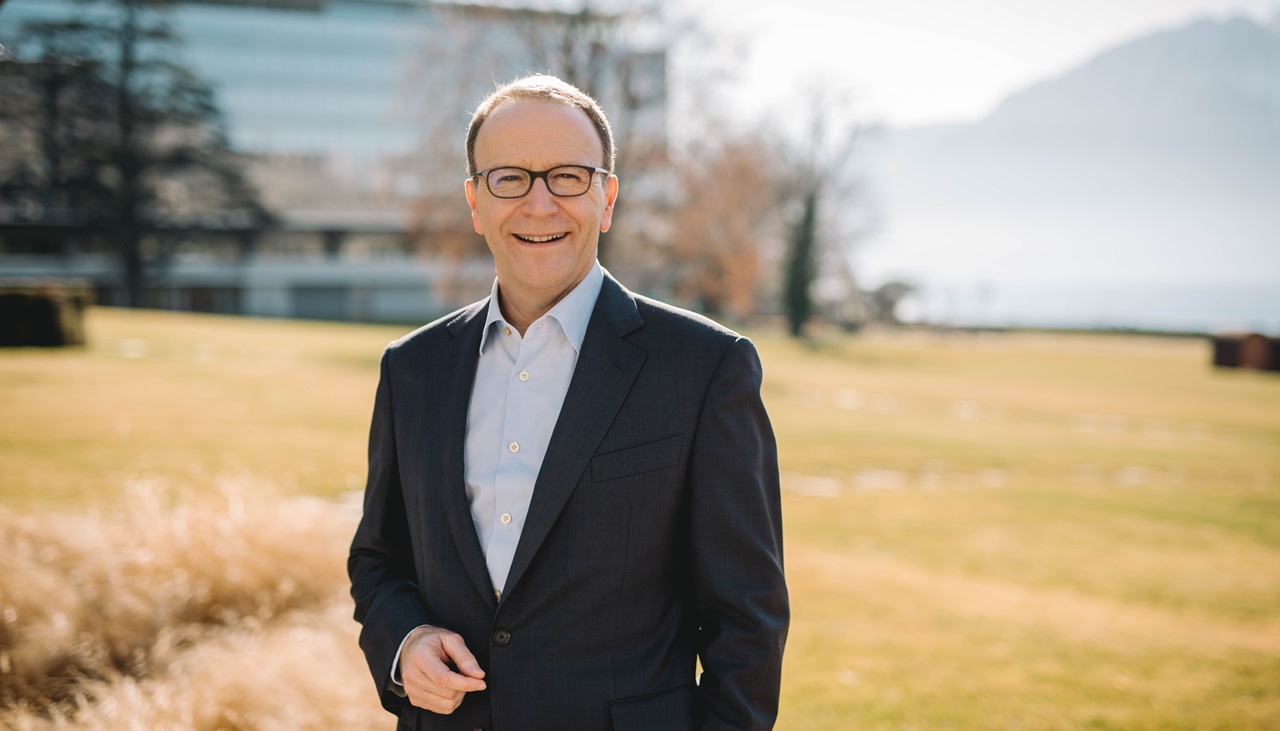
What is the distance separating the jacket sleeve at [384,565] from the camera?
2328 mm

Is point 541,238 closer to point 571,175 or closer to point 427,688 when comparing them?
point 571,175

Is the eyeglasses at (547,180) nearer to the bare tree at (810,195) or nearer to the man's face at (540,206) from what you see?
the man's face at (540,206)

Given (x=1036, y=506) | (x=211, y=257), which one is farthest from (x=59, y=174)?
(x=1036, y=506)

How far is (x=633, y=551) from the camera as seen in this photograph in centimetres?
213

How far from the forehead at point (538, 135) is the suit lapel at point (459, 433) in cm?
48

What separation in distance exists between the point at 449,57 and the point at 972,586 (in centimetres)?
2394

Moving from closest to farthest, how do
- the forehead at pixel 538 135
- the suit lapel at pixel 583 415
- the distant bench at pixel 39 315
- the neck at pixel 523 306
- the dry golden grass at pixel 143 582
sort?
the suit lapel at pixel 583 415, the forehead at pixel 538 135, the neck at pixel 523 306, the dry golden grass at pixel 143 582, the distant bench at pixel 39 315

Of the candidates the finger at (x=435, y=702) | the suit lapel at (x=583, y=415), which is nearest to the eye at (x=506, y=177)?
the suit lapel at (x=583, y=415)

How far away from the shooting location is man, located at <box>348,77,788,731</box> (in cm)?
211

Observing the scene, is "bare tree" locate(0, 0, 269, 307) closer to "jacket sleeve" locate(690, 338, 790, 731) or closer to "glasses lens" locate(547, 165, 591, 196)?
"glasses lens" locate(547, 165, 591, 196)

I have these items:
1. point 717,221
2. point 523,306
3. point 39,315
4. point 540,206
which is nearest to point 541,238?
point 540,206

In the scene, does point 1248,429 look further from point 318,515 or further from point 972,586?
point 318,515

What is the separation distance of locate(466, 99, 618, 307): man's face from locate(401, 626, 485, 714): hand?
87cm

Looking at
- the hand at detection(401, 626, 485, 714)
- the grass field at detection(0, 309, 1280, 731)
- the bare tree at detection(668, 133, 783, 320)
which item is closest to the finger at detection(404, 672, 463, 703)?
the hand at detection(401, 626, 485, 714)
